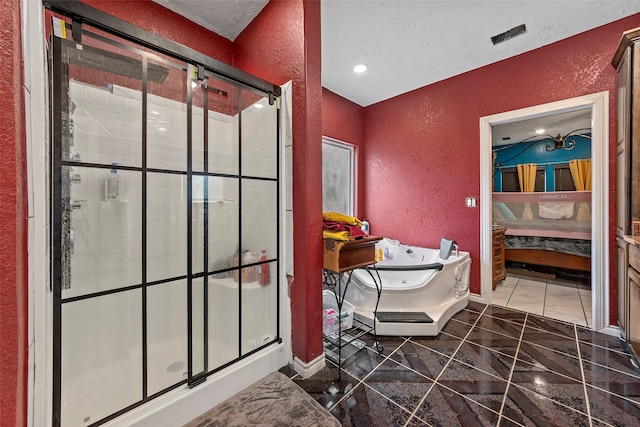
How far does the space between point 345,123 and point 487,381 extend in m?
3.09

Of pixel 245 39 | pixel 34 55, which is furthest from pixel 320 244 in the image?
pixel 245 39

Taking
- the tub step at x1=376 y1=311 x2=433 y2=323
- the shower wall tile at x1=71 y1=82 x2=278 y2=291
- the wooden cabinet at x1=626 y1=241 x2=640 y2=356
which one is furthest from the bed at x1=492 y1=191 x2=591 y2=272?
the shower wall tile at x1=71 y1=82 x2=278 y2=291

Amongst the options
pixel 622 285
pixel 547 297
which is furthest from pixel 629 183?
pixel 547 297

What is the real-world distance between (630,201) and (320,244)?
89.4 inches

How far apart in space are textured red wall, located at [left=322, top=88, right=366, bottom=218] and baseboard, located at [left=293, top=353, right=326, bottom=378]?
7.78 ft

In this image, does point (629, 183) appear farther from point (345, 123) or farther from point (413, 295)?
point (345, 123)

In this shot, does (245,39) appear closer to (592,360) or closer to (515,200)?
(592,360)

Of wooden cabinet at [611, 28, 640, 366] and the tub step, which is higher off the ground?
wooden cabinet at [611, 28, 640, 366]

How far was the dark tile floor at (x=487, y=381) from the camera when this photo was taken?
130 centimetres

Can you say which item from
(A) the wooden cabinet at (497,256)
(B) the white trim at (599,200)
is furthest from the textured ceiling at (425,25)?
(A) the wooden cabinet at (497,256)

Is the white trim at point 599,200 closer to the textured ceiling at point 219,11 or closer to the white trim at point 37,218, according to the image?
the textured ceiling at point 219,11

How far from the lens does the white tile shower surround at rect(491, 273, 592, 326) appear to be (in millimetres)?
2510

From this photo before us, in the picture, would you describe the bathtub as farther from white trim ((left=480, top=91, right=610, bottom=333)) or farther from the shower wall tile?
the shower wall tile

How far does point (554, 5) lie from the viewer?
75.5 inches
